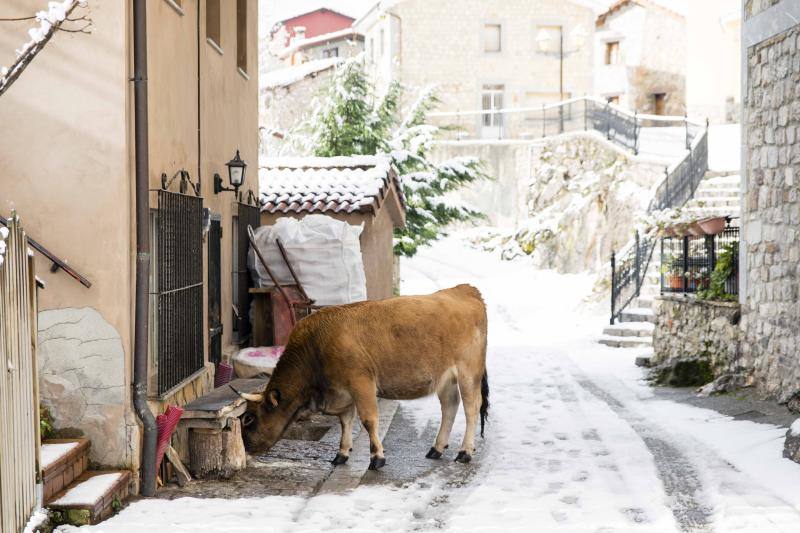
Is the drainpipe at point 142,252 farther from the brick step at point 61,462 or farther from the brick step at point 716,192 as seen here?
the brick step at point 716,192

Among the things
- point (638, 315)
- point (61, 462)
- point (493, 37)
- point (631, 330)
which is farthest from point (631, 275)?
point (493, 37)

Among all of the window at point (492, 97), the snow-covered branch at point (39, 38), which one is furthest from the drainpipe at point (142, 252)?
the window at point (492, 97)

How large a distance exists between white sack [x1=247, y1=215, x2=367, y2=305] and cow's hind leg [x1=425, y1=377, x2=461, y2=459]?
366 cm

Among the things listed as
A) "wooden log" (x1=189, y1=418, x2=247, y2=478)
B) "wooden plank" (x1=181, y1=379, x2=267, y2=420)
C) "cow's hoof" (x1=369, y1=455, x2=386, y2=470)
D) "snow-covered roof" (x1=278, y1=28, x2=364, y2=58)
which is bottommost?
"cow's hoof" (x1=369, y1=455, x2=386, y2=470)

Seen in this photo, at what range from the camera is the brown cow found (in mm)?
8539

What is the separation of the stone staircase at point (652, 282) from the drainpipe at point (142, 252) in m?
12.6

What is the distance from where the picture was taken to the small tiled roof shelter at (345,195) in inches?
562

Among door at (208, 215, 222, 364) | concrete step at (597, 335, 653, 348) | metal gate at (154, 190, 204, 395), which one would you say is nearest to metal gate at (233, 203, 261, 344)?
door at (208, 215, 222, 364)

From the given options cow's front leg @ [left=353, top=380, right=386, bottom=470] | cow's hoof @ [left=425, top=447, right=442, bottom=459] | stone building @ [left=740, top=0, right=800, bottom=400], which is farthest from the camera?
stone building @ [left=740, top=0, right=800, bottom=400]

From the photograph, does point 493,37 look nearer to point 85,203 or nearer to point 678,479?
point 678,479

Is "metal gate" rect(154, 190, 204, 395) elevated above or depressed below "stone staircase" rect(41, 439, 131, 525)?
above

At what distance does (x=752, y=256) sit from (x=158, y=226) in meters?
7.80

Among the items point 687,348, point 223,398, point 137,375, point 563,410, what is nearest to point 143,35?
point 137,375

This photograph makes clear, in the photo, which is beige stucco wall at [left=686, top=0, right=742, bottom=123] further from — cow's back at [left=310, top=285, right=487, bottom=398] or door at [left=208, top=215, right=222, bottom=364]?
cow's back at [left=310, top=285, right=487, bottom=398]
